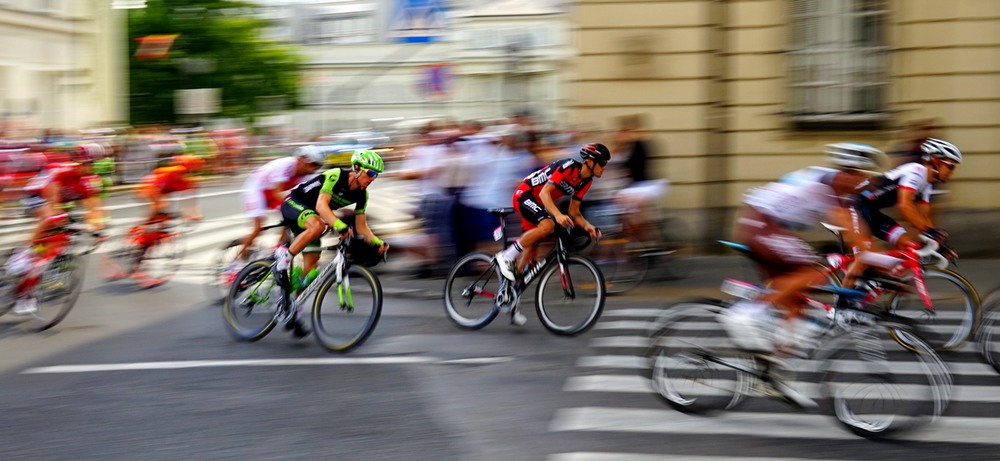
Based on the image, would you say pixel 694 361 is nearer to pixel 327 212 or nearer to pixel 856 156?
pixel 856 156

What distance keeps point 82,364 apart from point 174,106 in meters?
50.4

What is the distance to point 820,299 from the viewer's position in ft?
22.9

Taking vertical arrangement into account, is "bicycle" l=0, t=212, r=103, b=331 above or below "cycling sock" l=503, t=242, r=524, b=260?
below

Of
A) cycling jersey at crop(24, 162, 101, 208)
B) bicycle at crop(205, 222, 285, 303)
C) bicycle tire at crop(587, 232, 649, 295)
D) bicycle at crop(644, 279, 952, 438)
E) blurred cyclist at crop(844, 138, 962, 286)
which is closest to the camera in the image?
bicycle at crop(644, 279, 952, 438)

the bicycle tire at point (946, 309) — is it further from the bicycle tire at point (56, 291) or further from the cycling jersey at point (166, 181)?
the cycling jersey at point (166, 181)

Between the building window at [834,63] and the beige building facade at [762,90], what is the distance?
0.01 m

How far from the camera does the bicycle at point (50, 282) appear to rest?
33.8 feet

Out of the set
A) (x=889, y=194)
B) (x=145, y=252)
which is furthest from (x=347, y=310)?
(x=145, y=252)

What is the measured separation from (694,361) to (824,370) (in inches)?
31.6

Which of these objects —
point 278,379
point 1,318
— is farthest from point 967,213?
point 1,318

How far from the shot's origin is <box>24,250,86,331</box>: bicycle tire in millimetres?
10289

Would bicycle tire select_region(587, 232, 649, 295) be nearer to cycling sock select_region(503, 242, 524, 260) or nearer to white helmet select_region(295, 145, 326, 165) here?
cycling sock select_region(503, 242, 524, 260)

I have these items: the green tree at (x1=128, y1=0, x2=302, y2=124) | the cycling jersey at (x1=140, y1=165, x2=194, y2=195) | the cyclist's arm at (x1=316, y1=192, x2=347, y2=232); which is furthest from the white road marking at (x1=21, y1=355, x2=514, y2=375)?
the green tree at (x1=128, y1=0, x2=302, y2=124)

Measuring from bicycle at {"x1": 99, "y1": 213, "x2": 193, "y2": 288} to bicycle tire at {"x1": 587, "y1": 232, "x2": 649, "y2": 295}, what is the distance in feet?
15.6
